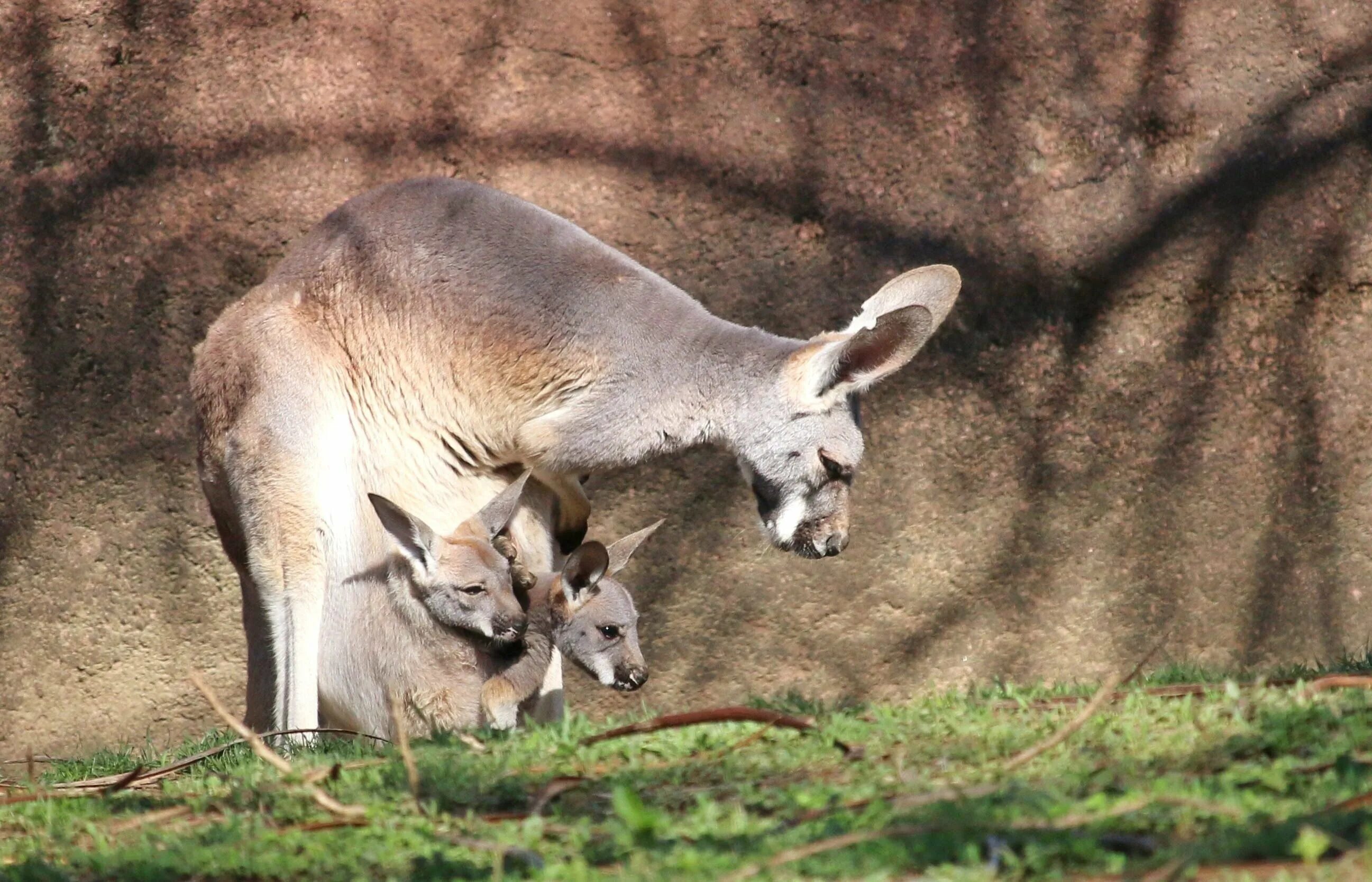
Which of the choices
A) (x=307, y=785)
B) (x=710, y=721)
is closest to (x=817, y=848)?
(x=710, y=721)

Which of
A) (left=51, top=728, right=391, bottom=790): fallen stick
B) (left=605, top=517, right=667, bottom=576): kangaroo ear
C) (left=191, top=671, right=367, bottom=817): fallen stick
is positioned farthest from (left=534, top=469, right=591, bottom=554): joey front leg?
(left=191, top=671, right=367, bottom=817): fallen stick

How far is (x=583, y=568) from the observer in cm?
469

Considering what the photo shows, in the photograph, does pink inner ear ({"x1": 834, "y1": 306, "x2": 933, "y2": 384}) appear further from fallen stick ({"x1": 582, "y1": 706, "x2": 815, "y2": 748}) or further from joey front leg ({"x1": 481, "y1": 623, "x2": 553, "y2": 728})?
fallen stick ({"x1": 582, "y1": 706, "x2": 815, "y2": 748})

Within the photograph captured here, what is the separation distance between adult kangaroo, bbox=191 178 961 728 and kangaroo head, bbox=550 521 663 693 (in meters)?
0.33

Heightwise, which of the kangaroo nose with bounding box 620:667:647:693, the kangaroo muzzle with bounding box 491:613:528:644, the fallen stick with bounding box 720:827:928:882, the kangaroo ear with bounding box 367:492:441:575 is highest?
the fallen stick with bounding box 720:827:928:882

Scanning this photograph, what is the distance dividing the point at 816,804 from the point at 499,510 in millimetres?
2345

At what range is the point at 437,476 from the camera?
502 centimetres

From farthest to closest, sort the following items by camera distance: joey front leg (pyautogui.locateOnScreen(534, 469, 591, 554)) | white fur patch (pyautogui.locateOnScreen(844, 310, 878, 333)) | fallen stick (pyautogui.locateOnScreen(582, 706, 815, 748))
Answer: joey front leg (pyautogui.locateOnScreen(534, 469, 591, 554)), white fur patch (pyautogui.locateOnScreen(844, 310, 878, 333)), fallen stick (pyautogui.locateOnScreen(582, 706, 815, 748))

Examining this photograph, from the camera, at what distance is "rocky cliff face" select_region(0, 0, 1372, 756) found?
630cm

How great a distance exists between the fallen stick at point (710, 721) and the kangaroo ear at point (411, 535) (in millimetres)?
1431

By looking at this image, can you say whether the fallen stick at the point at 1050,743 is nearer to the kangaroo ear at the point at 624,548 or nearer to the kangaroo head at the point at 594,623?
the kangaroo head at the point at 594,623

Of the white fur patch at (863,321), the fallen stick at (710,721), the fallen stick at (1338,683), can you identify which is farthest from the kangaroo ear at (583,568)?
the fallen stick at (1338,683)

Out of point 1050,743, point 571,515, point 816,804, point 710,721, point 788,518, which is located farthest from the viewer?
point 571,515

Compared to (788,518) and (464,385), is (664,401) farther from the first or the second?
(464,385)
